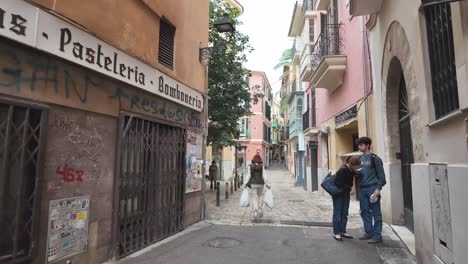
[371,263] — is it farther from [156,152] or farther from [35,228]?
[35,228]

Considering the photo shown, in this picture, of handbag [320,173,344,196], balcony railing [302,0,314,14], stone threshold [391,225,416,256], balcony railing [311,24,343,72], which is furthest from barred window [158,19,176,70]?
balcony railing [302,0,314,14]

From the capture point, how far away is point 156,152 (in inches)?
270

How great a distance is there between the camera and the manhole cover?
6.51 meters

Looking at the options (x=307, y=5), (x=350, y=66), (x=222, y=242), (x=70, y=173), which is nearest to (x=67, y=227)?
(x=70, y=173)

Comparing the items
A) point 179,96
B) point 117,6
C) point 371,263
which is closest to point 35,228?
point 117,6

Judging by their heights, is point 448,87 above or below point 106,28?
below

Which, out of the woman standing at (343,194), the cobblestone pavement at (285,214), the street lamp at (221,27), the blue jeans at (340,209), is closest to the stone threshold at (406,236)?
the woman standing at (343,194)

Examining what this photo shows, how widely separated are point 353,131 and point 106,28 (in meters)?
10.8

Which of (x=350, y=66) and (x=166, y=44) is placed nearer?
(x=166, y=44)

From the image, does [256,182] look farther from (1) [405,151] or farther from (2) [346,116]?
(2) [346,116]

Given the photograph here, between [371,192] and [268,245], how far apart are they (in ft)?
7.17

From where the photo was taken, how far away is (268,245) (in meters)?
6.50

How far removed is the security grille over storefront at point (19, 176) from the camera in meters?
3.75

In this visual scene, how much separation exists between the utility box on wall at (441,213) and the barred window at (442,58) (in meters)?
0.72
